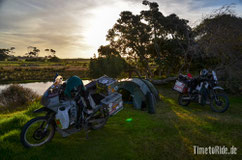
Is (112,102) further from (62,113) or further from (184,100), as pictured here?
(184,100)

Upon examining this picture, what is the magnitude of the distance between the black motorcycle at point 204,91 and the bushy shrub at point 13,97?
13.1 metres

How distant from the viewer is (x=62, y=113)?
4438 millimetres

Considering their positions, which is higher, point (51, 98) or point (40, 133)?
point (51, 98)

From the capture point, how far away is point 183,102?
1057 cm

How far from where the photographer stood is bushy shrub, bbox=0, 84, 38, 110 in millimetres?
13922

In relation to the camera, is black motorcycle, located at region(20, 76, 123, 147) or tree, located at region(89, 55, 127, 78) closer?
black motorcycle, located at region(20, 76, 123, 147)

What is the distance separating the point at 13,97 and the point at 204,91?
1525 centimetres

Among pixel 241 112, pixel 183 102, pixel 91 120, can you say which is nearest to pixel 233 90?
pixel 241 112

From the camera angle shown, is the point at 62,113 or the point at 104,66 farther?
the point at 104,66

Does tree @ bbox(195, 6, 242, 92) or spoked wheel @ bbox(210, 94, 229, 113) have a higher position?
tree @ bbox(195, 6, 242, 92)

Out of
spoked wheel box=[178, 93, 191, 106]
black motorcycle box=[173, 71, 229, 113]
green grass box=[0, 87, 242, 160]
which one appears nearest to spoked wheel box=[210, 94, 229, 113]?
black motorcycle box=[173, 71, 229, 113]

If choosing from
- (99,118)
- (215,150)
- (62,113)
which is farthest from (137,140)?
(62,113)

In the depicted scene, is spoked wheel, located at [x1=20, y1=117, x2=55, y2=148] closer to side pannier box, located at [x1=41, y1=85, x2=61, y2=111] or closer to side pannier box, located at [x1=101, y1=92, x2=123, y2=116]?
side pannier box, located at [x1=41, y1=85, x2=61, y2=111]

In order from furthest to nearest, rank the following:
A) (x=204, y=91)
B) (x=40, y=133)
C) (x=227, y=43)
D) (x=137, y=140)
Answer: (x=227, y=43) → (x=204, y=91) → (x=137, y=140) → (x=40, y=133)
